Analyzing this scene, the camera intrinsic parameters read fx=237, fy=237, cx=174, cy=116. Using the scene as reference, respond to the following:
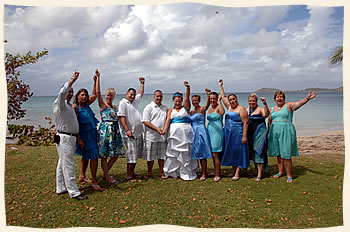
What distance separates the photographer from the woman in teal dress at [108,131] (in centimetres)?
549

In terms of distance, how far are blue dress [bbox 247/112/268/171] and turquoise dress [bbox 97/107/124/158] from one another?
10.9ft

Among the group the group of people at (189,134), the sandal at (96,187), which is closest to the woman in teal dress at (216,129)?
the group of people at (189,134)

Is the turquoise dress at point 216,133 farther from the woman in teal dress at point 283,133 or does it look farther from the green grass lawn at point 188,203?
the woman in teal dress at point 283,133

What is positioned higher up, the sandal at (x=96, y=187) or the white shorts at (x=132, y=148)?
the white shorts at (x=132, y=148)

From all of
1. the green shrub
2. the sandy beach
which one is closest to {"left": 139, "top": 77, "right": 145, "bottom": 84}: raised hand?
the green shrub

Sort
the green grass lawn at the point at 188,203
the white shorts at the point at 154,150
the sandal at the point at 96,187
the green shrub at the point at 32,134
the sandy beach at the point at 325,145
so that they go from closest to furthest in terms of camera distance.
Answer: the green grass lawn at the point at 188,203 < the sandal at the point at 96,187 < the white shorts at the point at 154,150 < the green shrub at the point at 32,134 < the sandy beach at the point at 325,145

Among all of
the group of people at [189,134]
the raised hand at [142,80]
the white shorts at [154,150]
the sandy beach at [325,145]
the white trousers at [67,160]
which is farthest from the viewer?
the sandy beach at [325,145]

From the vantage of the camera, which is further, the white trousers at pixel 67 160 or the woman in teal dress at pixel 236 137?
the woman in teal dress at pixel 236 137

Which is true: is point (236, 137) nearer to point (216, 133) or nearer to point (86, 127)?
point (216, 133)

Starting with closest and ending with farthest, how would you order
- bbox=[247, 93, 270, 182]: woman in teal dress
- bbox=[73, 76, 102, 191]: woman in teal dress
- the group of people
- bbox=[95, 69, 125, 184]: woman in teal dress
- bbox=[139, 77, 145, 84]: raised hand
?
bbox=[73, 76, 102, 191]: woman in teal dress → bbox=[95, 69, 125, 184]: woman in teal dress → the group of people → bbox=[247, 93, 270, 182]: woman in teal dress → bbox=[139, 77, 145, 84]: raised hand

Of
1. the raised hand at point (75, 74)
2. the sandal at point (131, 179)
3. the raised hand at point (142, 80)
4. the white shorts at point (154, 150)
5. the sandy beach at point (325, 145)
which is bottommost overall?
the sandal at point (131, 179)

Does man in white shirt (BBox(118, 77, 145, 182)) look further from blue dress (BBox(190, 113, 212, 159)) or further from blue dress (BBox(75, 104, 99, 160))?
blue dress (BBox(190, 113, 212, 159))

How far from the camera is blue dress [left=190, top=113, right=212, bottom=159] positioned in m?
5.90

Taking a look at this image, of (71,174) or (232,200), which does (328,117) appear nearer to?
(232,200)
